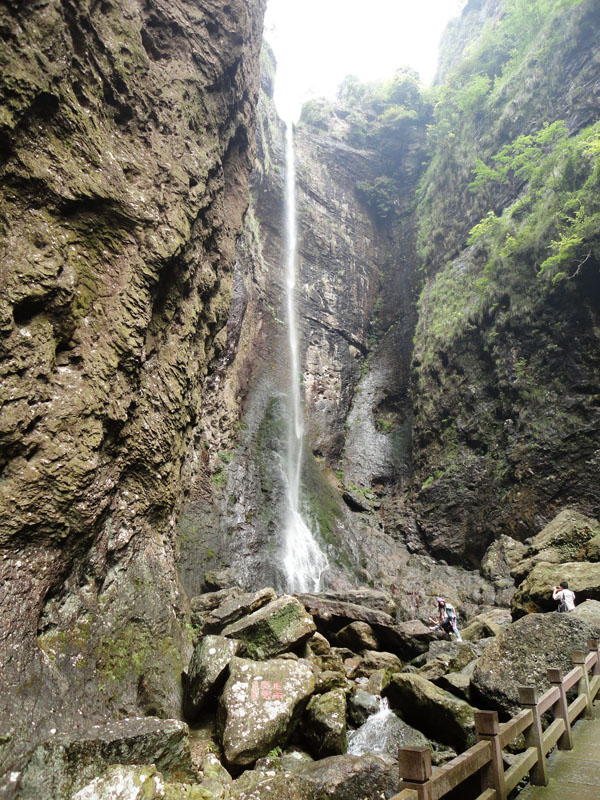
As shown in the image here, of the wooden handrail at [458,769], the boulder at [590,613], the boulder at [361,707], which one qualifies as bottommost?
the boulder at [361,707]

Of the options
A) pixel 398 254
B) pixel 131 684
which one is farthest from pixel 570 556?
pixel 398 254

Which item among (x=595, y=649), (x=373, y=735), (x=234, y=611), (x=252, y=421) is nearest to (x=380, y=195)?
(x=252, y=421)

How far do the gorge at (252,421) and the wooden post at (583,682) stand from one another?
1.10 ft

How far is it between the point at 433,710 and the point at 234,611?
11.7ft

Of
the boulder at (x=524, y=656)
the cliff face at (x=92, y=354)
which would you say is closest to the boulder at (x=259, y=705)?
the cliff face at (x=92, y=354)

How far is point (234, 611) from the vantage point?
26.2 ft

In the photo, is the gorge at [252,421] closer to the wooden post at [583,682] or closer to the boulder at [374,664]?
the boulder at [374,664]

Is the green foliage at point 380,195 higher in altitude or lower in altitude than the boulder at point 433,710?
higher

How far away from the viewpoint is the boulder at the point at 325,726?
525 cm

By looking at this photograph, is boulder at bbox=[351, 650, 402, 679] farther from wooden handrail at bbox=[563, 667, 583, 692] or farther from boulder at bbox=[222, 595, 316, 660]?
wooden handrail at bbox=[563, 667, 583, 692]

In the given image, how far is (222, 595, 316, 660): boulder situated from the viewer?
22.0ft

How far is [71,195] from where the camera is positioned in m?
5.79

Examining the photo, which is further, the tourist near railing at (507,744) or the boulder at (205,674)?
the boulder at (205,674)

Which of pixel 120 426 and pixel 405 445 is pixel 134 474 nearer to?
pixel 120 426
